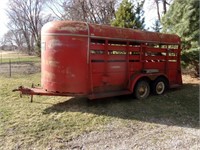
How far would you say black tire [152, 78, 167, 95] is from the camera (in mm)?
7406

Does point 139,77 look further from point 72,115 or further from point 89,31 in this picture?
point 72,115

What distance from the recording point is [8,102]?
6805mm

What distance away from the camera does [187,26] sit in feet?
30.1

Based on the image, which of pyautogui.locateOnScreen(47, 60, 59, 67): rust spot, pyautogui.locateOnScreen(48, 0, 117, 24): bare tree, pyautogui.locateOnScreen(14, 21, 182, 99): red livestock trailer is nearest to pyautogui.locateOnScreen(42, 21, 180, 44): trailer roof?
pyautogui.locateOnScreen(14, 21, 182, 99): red livestock trailer

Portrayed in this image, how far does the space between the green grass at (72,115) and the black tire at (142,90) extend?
7.2 inches

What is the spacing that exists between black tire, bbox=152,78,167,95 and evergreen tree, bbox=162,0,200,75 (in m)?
2.42

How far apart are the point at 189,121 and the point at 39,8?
45949mm

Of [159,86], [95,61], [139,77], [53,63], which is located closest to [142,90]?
[139,77]

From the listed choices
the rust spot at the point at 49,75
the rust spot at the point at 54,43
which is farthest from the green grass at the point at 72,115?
the rust spot at the point at 54,43

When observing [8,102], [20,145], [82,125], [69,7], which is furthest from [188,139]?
[69,7]

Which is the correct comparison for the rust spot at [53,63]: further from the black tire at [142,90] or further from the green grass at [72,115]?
the black tire at [142,90]

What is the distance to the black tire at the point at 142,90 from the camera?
687cm

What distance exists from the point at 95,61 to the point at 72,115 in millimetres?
1511

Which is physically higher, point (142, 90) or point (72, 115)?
point (142, 90)
